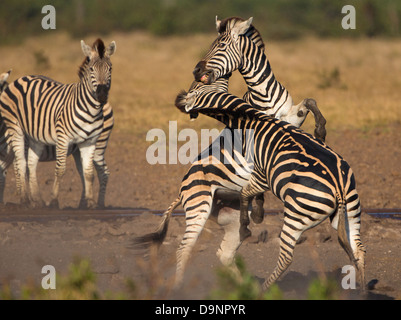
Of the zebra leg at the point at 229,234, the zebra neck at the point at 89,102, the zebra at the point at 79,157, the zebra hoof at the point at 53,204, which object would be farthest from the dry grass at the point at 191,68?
the zebra leg at the point at 229,234

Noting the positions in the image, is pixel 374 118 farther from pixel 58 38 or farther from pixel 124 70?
pixel 58 38

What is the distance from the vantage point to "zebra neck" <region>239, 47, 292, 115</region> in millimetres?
7746

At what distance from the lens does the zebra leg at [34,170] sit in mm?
9898

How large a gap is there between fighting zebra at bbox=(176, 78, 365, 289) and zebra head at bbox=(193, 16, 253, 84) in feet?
2.67

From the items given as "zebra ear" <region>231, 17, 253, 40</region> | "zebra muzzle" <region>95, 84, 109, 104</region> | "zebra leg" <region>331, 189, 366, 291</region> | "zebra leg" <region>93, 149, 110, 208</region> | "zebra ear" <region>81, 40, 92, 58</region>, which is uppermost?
"zebra ear" <region>81, 40, 92, 58</region>

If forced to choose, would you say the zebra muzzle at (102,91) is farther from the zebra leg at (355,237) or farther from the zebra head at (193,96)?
the zebra leg at (355,237)

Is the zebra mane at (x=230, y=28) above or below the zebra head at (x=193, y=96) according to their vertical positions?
above

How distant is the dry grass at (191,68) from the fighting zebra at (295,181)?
717 cm

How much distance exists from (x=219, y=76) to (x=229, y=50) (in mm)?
400

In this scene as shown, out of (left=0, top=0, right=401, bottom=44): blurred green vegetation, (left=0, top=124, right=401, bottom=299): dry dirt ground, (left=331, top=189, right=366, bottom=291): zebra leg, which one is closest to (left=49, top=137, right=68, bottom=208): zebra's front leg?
(left=0, top=124, right=401, bottom=299): dry dirt ground

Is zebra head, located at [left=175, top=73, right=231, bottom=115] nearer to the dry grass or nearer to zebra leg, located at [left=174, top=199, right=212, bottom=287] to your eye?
zebra leg, located at [left=174, top=199, right=212, bottom=287]

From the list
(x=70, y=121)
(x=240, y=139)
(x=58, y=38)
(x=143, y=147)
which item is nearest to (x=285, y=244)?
(x=240, y=139)

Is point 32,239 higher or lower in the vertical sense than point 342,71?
lower

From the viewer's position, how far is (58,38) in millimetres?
28547
